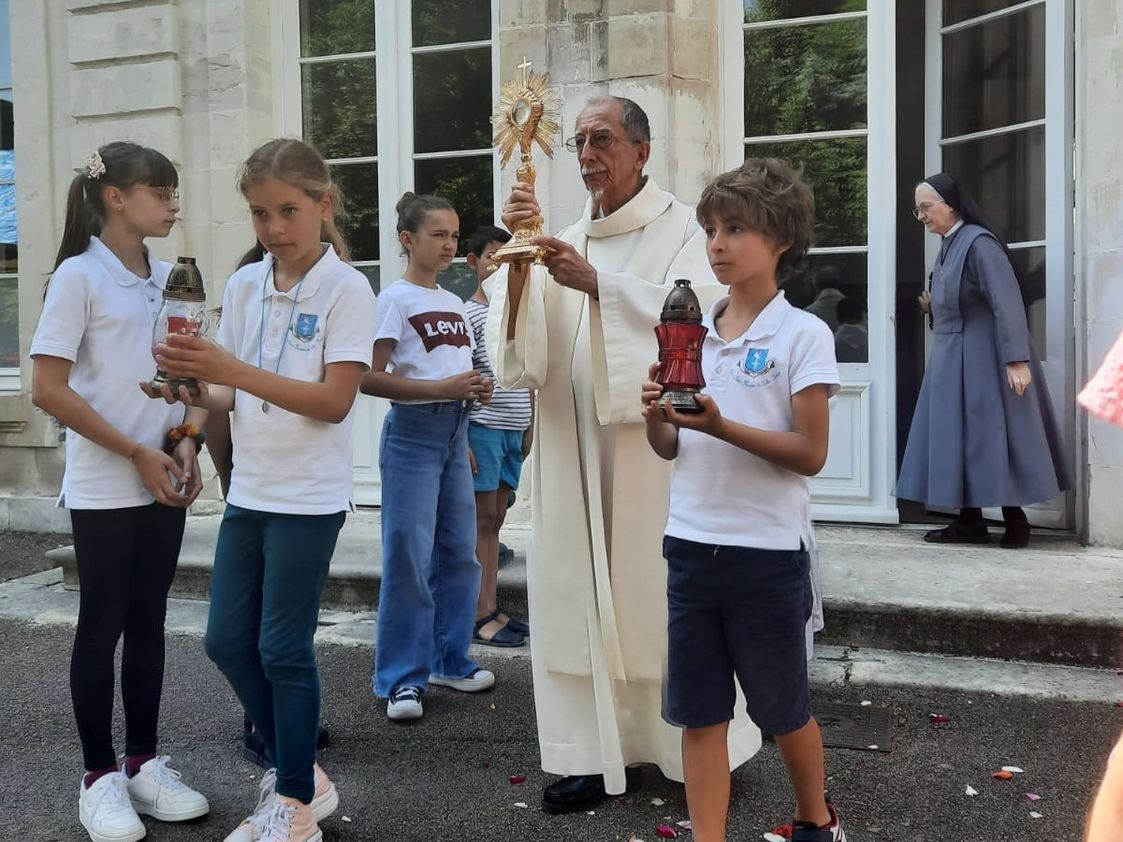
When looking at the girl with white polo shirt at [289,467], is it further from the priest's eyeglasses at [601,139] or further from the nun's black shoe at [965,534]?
the nun's black shoe at [965,534]

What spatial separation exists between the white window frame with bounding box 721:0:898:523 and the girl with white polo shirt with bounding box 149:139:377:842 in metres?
4.06

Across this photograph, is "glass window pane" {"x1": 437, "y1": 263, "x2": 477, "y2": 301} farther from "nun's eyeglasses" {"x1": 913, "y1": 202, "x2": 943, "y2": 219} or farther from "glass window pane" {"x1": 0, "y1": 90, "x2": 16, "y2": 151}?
"glass window pane" {"x1": 0, "y1": 90, "x2": 16, "y2": 151}

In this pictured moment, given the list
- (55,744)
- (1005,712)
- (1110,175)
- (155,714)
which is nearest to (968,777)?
(1005,712)

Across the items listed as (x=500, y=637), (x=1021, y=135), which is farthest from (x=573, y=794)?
(x=1021, y=135)

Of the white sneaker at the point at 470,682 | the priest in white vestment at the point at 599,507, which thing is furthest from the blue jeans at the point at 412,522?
the priest in white vestment at the point at 599,507

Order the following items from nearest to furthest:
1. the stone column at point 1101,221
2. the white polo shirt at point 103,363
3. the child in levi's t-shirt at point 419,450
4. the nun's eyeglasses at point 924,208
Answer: the white polo shirt at point 103,363 < the child in levi's t-shirt at point 419,450 < the stone column at point 1101,221 < the nun's eyeglasses at point 924,208

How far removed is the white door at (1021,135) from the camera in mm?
5668

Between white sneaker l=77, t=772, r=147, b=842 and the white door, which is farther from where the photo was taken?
the white door

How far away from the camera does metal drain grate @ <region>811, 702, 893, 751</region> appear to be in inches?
136

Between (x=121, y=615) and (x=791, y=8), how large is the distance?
5207mm

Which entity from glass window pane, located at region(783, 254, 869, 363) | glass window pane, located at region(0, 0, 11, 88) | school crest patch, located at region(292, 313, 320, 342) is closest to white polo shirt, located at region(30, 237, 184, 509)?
school crest patch, located at region(292, 313, 320, 342)

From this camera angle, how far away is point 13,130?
791 centimetres

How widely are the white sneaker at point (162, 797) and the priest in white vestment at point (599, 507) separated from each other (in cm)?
100

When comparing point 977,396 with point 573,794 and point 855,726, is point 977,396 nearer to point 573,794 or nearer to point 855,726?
point 855,726
